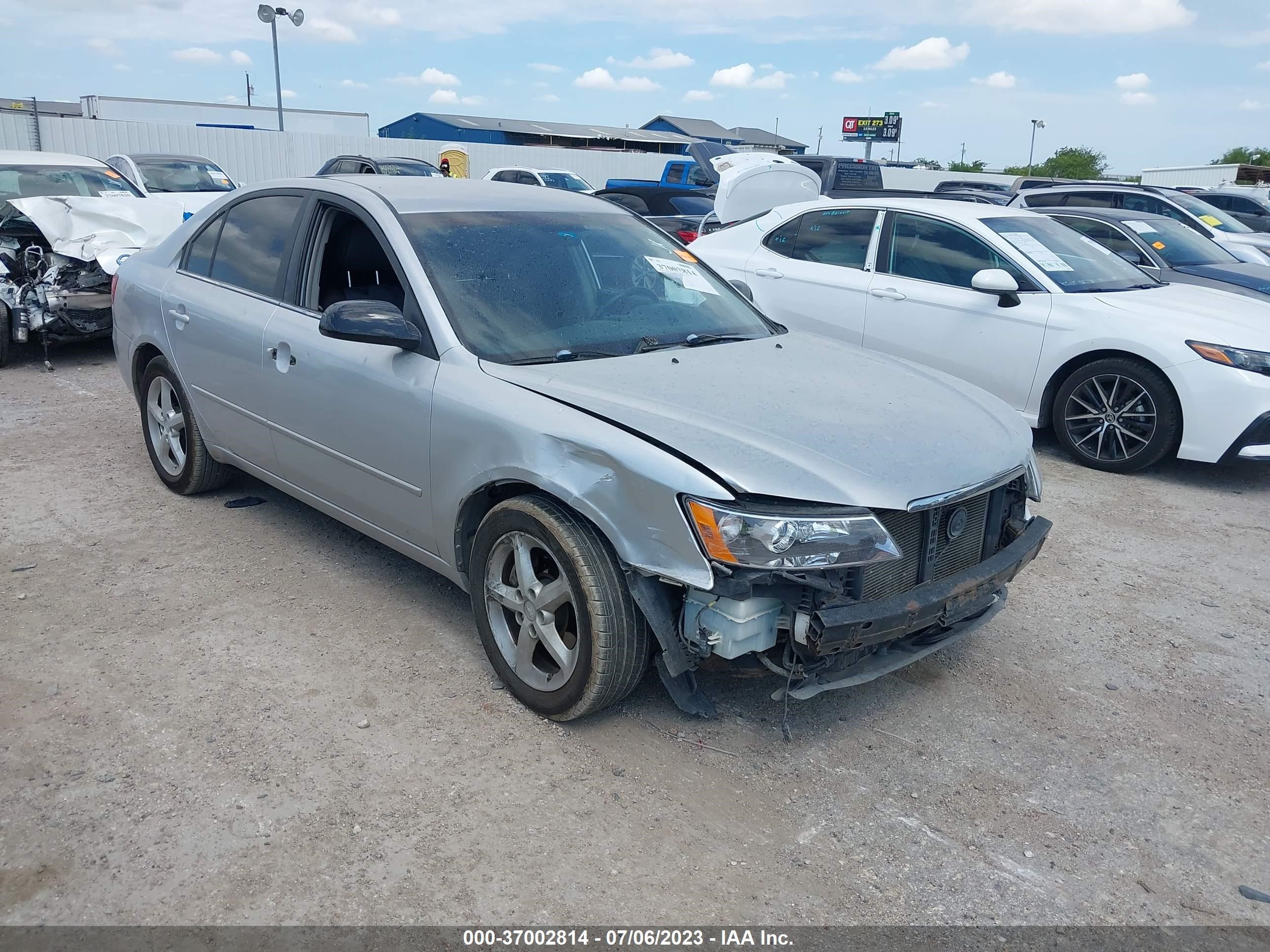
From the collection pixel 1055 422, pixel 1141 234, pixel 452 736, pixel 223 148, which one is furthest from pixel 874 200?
pixel 223 148

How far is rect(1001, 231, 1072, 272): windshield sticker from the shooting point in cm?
658

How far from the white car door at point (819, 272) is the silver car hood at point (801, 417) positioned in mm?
3335

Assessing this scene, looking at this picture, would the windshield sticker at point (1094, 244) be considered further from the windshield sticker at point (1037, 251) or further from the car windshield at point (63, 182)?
the car windshield at point (63, 182)

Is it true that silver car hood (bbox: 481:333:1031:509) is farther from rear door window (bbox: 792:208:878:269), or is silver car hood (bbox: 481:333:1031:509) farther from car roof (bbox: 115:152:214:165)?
car roof (bbox: 115:152:214:165)

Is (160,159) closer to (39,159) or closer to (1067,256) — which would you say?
(39,159)

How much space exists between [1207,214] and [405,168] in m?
14.0

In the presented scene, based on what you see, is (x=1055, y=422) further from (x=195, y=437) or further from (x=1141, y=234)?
(x=195, y=437)

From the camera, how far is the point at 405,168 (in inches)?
773

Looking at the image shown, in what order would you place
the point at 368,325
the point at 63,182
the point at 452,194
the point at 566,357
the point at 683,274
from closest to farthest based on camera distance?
the point at 368,325 < the point at 566,357 < the point at 452,194 < the point at 683,274 < the point at 63,182

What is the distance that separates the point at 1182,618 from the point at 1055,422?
247 centimetres

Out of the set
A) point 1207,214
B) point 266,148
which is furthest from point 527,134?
point 1207,214

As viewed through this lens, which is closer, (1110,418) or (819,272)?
(1110,418)

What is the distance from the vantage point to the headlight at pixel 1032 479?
346 cm

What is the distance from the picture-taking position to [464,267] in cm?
365
